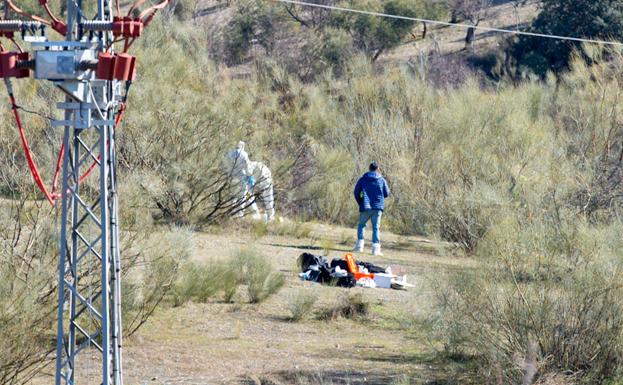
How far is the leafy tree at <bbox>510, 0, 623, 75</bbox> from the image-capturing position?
39.2m

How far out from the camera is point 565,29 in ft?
133

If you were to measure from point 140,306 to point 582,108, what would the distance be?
51.5ft

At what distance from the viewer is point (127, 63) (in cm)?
805

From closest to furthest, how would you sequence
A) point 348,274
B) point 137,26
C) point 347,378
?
point 137,26 → point 347,378 → point 348,274

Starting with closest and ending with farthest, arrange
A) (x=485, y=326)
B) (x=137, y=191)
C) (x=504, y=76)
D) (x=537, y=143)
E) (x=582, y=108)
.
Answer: (x=485, y=326), (x=137, y=191), (x=537, y=143), (x=582, y=108), (x=504, y=76)

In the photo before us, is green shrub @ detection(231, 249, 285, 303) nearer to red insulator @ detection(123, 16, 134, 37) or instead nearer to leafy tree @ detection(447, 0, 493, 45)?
red insulator @ detection(123, 16, 134, 37)

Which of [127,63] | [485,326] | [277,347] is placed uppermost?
[127,63]

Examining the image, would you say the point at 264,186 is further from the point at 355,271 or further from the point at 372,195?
the point at 355,271

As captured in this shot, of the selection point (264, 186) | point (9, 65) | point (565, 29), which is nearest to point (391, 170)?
point (264, 186)

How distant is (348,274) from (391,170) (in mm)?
8914

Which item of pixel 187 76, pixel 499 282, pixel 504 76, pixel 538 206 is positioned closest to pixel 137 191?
pixel 538 206

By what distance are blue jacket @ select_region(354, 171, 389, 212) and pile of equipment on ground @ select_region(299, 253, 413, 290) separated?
2.31m


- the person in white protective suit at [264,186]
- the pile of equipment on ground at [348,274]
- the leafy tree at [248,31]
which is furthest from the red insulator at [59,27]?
the leafy tree at [248,31]

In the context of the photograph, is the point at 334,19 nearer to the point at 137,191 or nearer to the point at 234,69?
the point at 234,69
